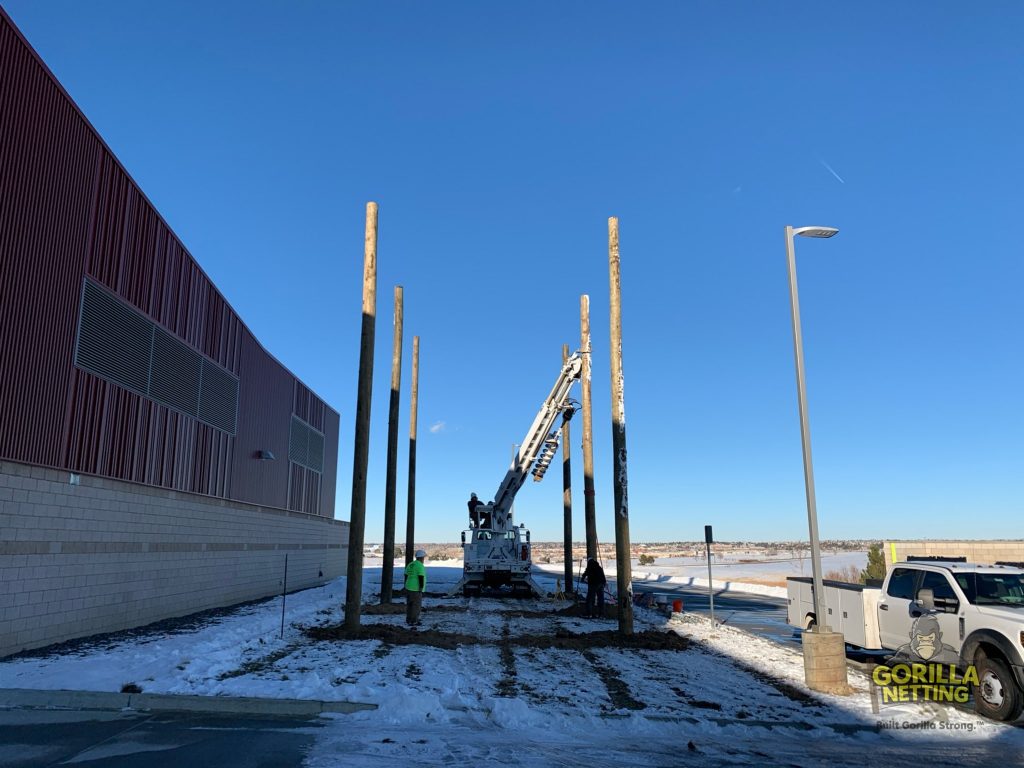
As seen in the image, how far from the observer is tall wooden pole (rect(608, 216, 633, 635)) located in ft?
49.1

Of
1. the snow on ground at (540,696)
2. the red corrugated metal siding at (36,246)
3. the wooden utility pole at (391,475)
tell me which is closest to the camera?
the snow on ground at (540,696)

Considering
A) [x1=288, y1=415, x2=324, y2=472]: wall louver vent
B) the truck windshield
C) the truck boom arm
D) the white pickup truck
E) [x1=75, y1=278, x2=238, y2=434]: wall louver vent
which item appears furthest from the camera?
[x1=288, y1=415, x2=324, y2=472]: wall louver vent

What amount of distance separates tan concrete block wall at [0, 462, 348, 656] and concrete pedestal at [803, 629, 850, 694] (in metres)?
12.7

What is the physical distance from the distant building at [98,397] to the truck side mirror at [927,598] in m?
14.2

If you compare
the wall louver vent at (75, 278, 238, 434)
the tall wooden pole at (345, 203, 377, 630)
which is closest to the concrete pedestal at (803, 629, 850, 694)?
the tall wooden pole at (345, 203, 377, 630)

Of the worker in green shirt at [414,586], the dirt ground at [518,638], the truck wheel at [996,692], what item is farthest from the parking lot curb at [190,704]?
the worker in green shirt at [414,586]

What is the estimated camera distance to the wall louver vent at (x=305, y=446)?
108ft

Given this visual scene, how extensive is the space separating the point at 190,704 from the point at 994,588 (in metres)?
10.7

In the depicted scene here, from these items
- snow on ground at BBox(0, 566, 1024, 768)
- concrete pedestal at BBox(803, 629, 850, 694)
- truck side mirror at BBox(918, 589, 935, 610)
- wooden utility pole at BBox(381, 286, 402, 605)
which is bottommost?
snow on ground at BBox(0, 566, 1024, 768)

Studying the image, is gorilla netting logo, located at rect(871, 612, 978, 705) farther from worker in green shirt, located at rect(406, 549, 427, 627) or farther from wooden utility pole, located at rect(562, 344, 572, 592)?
wooden utility pole, located at rect(562, 344, 572, 592)

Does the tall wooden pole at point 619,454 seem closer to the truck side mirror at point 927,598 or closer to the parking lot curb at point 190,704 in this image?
the truck side mirror at point 927,598

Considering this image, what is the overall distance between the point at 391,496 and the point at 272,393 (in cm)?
989

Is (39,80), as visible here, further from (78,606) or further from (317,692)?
(317,692)

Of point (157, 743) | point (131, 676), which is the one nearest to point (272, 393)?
point (131, 676)
